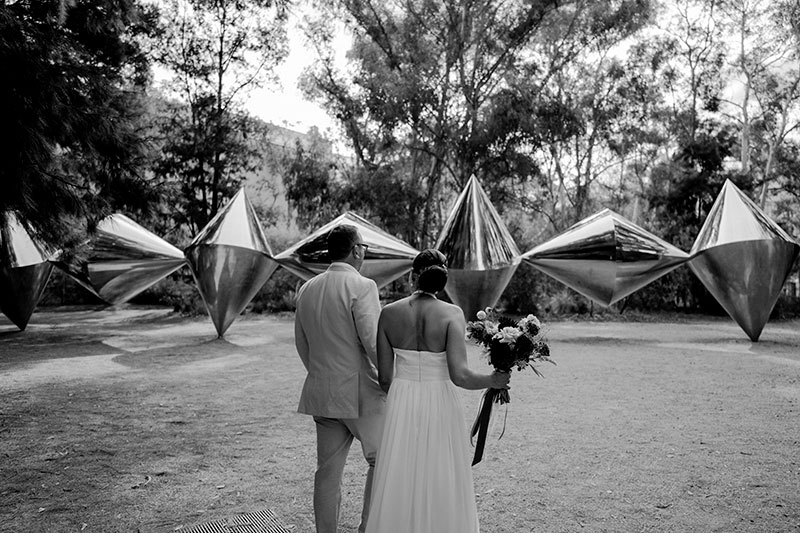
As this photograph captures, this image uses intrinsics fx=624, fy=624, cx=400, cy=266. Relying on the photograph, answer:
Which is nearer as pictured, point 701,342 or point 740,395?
point 740,395

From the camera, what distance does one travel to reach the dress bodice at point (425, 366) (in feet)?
11.3

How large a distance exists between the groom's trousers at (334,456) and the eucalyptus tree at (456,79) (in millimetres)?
20207

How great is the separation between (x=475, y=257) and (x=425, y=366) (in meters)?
9.44

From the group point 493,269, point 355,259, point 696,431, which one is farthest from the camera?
point 493,269

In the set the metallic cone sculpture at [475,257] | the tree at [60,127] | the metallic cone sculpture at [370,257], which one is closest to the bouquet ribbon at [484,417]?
the tree at [60,127]

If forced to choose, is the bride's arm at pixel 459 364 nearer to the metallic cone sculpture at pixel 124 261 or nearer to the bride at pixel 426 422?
the bride at pixel 426 422

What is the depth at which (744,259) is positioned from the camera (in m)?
13.4

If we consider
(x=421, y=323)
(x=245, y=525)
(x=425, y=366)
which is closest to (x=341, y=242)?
(x=421, y=323)

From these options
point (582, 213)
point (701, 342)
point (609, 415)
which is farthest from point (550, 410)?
point (582, 213)

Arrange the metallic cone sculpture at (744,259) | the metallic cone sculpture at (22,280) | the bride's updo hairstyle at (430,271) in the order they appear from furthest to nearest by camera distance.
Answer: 1. the metallic cone sculpture at (22,280)
2. the metallic cone sculpture at (744,259)
3. the bride's updo hairstyle at (430,271)

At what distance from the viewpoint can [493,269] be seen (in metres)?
12.7

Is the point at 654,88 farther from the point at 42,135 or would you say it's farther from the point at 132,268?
the point at 42,135

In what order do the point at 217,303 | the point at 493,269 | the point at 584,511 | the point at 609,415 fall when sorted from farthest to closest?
the point at 217,303
the point at 493,269
the point at 609,415
the point at 584,511

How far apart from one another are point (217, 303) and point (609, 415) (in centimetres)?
942
